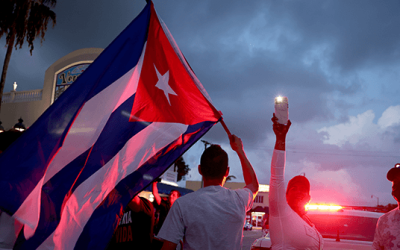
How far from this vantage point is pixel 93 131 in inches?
109

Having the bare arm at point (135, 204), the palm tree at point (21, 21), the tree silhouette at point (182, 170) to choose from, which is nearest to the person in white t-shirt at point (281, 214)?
the bare arm at point (135, 204)

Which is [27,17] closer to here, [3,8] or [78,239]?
[3,8]

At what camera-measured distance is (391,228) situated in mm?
3096

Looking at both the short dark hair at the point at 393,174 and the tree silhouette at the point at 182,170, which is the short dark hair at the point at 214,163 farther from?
the tree silhouette at the point at 182,170

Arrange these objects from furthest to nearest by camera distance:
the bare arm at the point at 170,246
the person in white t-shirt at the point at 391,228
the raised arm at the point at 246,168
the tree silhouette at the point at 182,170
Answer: the tree silhouette at the point at 182,170, the person in white t-shirt at the point at 391,228, the raised arm at the point at 246,168, the bare arm at the point at 170,246

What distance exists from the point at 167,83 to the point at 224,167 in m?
1.31

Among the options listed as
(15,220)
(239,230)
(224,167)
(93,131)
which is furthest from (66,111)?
(239,230)

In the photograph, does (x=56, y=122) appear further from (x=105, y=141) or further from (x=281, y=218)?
(x=281, y=218)

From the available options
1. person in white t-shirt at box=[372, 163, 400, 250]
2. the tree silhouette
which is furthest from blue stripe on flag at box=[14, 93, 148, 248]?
the tree silhouette

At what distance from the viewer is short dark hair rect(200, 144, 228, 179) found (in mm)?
2414

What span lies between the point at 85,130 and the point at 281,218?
1786mm

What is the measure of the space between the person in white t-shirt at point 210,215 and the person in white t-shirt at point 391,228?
5.43ft

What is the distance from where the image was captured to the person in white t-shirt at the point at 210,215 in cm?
221

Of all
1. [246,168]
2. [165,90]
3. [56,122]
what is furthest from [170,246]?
[165,90]
